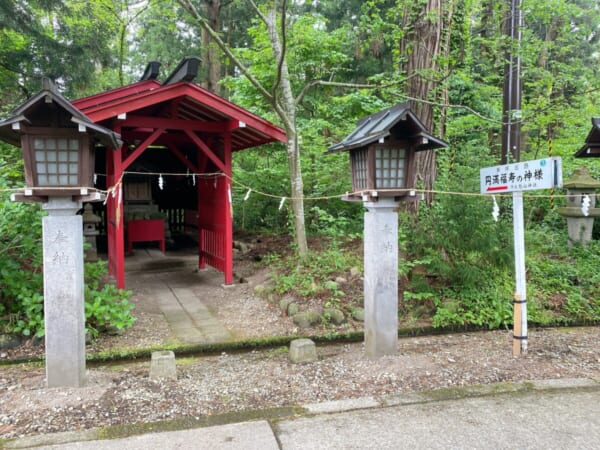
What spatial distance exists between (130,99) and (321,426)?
541 centimetres

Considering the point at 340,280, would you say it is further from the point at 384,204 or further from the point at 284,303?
the point at 384,204

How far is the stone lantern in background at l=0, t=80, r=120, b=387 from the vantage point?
387 cm

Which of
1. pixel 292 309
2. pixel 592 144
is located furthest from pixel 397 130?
pixel 592 144

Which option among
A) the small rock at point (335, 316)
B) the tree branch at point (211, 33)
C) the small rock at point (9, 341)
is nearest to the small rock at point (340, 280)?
the small rock at point (335, 316)

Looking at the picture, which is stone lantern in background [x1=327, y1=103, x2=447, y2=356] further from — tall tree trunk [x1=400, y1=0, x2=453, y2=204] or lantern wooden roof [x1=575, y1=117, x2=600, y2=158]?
lantern wooden roof [x1=575, y1=117, x2=600, y2=158]

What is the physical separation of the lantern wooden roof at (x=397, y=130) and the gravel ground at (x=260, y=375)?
8.05 feet

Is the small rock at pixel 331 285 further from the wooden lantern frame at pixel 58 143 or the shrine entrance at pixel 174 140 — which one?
the wooden lantern frame at pixel 58 143

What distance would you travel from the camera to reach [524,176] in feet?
15.6

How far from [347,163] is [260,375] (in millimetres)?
5485

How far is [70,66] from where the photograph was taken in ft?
35.2

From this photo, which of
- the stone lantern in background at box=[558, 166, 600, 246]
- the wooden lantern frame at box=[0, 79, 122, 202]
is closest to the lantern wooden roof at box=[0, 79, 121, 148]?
the wooden lantern frame at box=[0, 79, 122, 202]

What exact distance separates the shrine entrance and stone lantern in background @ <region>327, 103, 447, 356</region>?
10.2 feet

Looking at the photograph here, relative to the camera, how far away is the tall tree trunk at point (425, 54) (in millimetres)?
7098

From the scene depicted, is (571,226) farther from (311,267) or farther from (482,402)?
(482,402)
